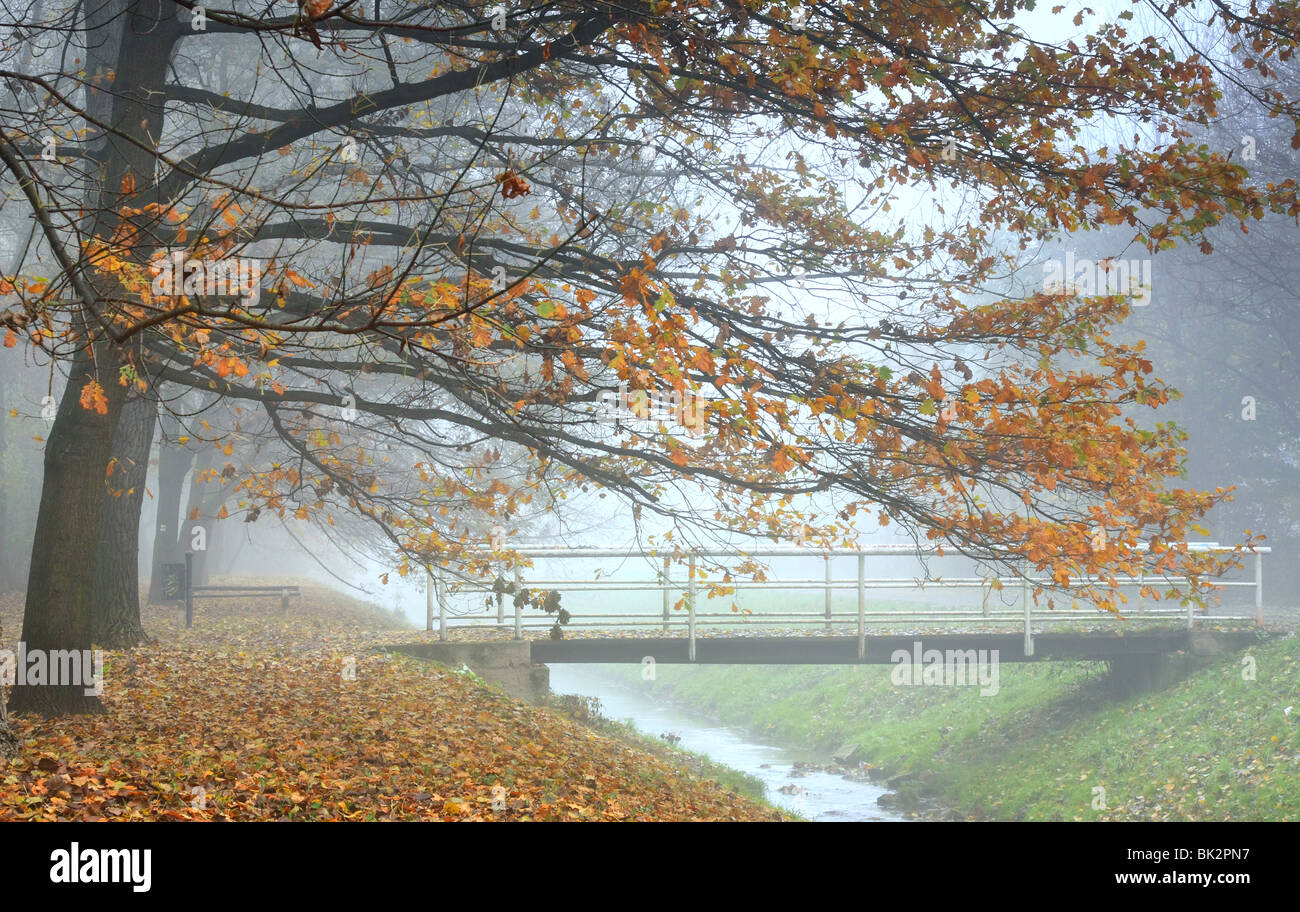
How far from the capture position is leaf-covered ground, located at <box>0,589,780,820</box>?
5.32 m

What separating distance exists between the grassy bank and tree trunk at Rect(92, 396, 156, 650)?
36.5 ft

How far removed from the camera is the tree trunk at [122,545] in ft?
34.2

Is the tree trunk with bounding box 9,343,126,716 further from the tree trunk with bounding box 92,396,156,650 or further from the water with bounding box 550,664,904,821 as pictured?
the water with bounding box 550,664,904,821

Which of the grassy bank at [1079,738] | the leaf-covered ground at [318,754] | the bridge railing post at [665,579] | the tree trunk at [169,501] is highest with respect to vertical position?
the tree trunk at [169,501]

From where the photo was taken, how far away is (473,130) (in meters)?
8.45

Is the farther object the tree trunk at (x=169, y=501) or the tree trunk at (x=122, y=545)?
the tree trunk at (x=169, y=501)

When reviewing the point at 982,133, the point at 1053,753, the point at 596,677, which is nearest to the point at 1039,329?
the point at 982,133

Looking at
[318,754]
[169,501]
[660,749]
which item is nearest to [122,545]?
Answer: [318,754]

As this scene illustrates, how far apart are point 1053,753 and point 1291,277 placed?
1206cm

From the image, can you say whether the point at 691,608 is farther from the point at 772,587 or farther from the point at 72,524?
the point at 72,524

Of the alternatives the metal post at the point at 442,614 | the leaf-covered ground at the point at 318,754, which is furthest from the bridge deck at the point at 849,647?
the leaf-covered ground at the point at 318,754

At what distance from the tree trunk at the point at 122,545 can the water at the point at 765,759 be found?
292 inches

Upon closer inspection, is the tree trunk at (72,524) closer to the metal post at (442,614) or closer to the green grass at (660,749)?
the metal post at (442,614)
